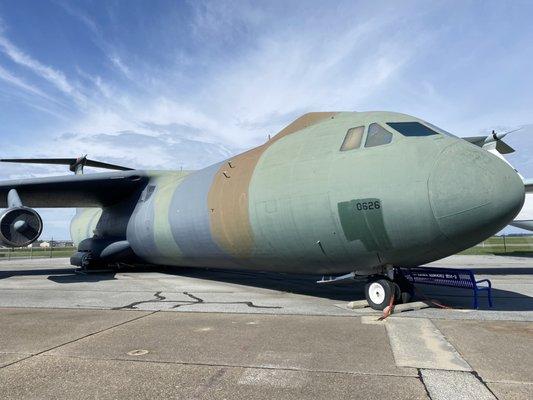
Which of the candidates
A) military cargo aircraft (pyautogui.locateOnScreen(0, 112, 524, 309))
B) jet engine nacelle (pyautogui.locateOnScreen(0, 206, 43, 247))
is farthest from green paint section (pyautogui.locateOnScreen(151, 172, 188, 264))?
jet engine nacelle (pyautogui.locateOnScreen(0, 206, 43, 247))

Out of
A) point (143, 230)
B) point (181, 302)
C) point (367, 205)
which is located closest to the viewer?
point (367, 205)

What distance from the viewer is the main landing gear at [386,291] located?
320 inches

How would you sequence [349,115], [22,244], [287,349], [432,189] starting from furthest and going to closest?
[22,244] → [349,115] → [432,189] → [287,349]

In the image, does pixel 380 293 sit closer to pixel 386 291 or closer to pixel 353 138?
pixel 386 291

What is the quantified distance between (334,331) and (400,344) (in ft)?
3.65

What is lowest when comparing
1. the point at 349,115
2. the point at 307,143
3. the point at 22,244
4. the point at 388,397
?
the point at 388,397

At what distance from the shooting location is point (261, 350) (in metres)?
5.32

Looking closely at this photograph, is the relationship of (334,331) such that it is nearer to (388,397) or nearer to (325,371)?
(325,371)

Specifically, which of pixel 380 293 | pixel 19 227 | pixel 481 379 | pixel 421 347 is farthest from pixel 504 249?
pixel 481 379

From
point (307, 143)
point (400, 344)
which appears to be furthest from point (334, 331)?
point (307, 143)

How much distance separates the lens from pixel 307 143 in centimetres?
935

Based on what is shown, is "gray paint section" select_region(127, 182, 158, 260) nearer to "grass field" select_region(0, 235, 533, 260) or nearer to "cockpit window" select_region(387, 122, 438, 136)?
"cockpit window" select_region(387, 122, 438, 136)

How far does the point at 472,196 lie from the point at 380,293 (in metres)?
2.57

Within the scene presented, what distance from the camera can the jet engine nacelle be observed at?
1384 centimetres
